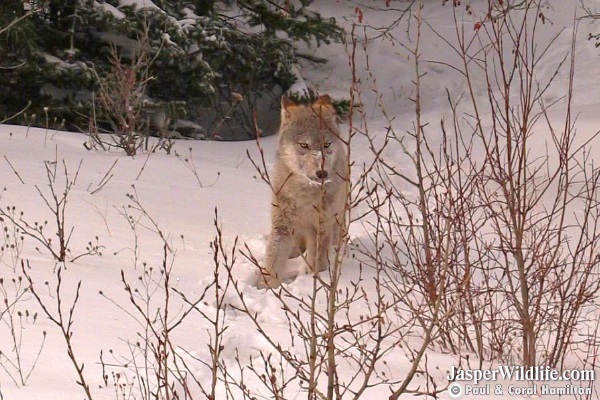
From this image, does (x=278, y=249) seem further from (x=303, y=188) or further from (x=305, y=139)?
(x=305, y=139)

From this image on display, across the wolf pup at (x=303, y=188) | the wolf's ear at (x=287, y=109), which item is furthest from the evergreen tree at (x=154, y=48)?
the wolf pup at (x=303, y=188)

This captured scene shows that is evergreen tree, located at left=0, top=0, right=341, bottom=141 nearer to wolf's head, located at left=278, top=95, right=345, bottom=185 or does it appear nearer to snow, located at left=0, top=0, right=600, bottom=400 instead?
snow, located at left=0, top=0, right=600, bottom=400

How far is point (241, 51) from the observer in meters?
15.1

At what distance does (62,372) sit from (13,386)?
0.95 feet

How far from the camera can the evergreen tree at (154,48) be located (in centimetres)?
1307

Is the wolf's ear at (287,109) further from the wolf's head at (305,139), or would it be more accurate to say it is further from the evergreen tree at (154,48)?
the evergreen tree at (154,48)

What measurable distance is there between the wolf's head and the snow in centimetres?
81

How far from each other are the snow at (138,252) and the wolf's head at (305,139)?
0.81 meters

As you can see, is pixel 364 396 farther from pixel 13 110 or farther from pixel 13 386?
pixel 13 110

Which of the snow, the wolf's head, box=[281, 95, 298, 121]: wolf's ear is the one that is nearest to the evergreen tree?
the snow

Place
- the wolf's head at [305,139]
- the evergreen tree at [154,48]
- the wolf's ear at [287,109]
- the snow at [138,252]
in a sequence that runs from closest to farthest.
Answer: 1. the snow at [138,252]
2. the wolf's head at [305,139]
3. the wolf's ear at [287,109]
4. the evergreen tree at [154,48]

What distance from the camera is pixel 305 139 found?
7.54 meters

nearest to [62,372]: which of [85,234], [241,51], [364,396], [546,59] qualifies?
[364,396]

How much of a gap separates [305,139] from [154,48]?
21.1ft
